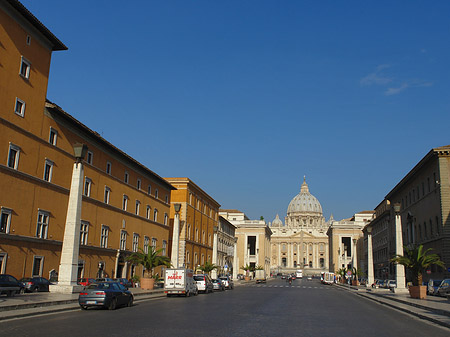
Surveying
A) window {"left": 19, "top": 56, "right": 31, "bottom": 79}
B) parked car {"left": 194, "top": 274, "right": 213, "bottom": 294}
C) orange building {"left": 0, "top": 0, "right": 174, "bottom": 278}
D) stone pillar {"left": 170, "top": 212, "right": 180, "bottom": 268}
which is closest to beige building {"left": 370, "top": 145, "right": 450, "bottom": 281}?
parked car {"left": 194, "top": 274, "right": 213, "bottom": 294}

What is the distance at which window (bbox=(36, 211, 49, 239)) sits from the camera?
33688 mm

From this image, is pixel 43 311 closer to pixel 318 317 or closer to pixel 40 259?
pixel 318 317

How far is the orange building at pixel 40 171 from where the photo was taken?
3053 cm

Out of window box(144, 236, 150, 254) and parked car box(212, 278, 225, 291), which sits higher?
window box(144, 236, 150, 254)

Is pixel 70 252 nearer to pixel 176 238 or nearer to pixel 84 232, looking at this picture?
pixel 84 232

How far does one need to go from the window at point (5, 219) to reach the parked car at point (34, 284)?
11.2 feet

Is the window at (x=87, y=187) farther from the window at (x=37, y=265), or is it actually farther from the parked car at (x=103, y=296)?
the parked car at (x=103, y=296)

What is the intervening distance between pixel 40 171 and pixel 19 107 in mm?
4894

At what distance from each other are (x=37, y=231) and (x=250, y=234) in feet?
389

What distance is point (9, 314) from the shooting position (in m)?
17.4

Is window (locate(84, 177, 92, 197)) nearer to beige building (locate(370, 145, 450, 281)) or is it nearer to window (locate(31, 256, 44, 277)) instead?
window (locate(31, 256, 44, 277))


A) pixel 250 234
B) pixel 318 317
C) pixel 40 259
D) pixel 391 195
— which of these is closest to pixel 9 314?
pixel 318 317

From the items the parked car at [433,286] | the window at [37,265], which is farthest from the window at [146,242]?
the parked car at [433,286]

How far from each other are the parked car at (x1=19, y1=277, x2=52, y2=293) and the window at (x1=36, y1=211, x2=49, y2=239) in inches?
166
